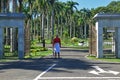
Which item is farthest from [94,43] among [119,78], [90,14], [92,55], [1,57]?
[90,14]

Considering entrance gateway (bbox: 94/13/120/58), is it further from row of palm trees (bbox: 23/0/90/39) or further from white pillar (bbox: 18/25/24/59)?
row of palm trees (bbox: 23/0/90/39)

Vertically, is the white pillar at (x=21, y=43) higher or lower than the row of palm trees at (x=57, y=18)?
lower

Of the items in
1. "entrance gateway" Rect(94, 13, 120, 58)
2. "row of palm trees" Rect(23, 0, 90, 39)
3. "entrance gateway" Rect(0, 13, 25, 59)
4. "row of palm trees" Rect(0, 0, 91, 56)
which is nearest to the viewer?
"entrance gateway" Rect(0, 13, 25, 59)

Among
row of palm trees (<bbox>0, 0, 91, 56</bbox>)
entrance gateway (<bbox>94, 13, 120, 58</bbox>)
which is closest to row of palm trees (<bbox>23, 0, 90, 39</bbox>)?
row of palm trees (<bbox>0, 0, 91, 56</bbox>)

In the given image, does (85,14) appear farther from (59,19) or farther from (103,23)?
(103,23)

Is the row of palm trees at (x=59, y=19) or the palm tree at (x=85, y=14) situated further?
the palm tree at (x=85, y=14)

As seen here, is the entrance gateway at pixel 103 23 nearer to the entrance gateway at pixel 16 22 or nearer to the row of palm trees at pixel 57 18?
the entrance gateway at pixel 16 22

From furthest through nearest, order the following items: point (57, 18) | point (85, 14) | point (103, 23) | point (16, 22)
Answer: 1. point (85, 14)
2. point (57, 18)
3. point (103, 23)
4. point (16, 22)

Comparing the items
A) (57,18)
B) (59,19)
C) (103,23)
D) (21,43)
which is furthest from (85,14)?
(21,43)

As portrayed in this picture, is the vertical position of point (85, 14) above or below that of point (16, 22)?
above

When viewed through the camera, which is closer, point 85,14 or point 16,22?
point 16,22

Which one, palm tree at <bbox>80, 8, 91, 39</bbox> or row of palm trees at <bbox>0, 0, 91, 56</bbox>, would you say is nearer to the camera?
row of palm trees at <bbox>0, 0, 91, 56</bbox>

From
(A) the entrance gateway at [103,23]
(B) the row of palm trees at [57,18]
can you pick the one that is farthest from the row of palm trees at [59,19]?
(A) the entrance gateway at [103,23]

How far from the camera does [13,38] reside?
39906 mm
